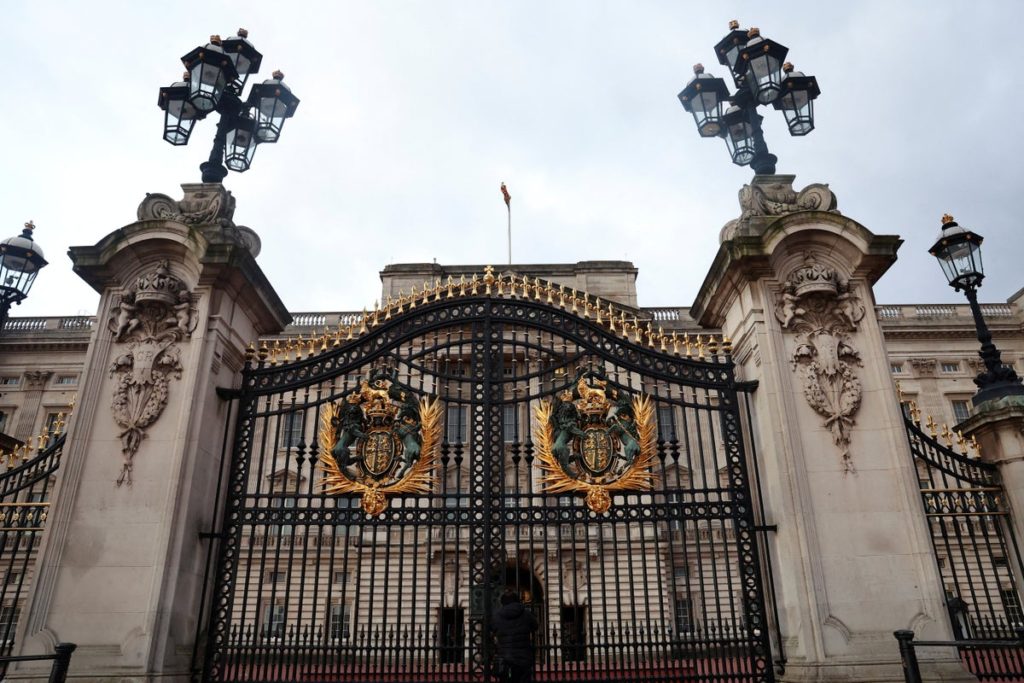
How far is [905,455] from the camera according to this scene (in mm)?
8406

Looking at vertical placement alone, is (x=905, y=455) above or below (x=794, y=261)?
below

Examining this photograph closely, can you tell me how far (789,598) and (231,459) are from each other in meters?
7.18

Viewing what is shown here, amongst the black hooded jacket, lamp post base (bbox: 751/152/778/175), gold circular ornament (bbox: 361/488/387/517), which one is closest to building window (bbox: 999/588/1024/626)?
the black hooded jacket

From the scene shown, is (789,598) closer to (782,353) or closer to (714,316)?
(782,353)

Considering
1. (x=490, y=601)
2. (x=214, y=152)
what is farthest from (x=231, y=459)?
(x=214, y=152)

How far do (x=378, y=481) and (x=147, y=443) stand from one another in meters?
2.84

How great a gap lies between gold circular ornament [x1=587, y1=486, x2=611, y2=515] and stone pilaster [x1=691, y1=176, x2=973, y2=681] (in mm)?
2009

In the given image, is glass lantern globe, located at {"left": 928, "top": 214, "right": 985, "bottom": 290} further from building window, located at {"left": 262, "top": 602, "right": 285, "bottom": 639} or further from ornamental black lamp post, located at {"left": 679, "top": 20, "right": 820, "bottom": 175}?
building window, located at {"left": 262, "top": 602, "right": 285, "bottom": 639}

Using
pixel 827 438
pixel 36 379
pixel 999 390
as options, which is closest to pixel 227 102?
pixel 827 438

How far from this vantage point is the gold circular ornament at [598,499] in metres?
8.78

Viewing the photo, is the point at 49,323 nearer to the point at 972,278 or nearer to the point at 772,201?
the point at 772,201

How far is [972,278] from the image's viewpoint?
10.0 m

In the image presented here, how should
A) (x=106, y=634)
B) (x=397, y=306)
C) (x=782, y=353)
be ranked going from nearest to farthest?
(x=106, y=634), (x=782, y=353), (x=397, y=306)

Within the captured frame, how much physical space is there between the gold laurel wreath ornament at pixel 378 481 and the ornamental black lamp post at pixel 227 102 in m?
4.42
